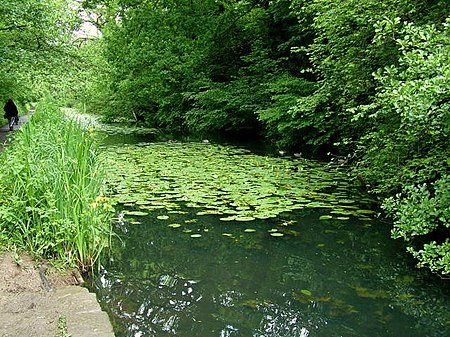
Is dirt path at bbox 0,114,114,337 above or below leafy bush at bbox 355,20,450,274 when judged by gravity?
below

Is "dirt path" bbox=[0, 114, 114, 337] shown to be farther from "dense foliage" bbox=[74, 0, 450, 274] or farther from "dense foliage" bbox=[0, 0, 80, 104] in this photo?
"dense foliage" bbox=[0, 0, 80, 104]

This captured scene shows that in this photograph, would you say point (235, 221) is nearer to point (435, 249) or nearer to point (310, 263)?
point (310, 263)

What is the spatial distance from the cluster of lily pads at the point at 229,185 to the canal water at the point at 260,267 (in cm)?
3

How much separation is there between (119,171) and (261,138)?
6722 mm

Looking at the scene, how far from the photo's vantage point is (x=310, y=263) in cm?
386

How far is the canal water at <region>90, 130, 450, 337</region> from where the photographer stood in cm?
292

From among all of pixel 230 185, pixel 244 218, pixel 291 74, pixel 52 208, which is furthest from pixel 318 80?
pixel 52 208

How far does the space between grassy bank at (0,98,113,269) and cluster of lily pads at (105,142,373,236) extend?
4.40 ft

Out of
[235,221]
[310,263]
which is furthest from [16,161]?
[310,263]

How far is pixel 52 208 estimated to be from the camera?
11.2ft

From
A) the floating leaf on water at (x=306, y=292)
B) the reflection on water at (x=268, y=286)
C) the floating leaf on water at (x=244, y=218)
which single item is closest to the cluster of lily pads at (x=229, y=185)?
the floating leaf on water at (x=244, y=218)

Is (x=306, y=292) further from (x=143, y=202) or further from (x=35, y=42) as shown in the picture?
(x=35, y=42)

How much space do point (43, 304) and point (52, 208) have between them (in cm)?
89

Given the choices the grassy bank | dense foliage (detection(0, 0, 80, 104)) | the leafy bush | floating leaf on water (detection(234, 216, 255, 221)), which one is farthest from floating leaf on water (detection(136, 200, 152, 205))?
dense foliage (detection(0, 0, 80, 104))
